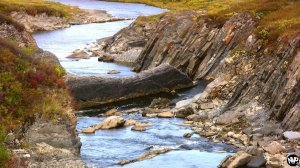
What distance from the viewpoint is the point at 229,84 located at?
188 ft

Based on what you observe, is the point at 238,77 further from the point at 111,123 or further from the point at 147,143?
the point at 147,143

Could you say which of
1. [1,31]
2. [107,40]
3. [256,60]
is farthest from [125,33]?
[1,31]

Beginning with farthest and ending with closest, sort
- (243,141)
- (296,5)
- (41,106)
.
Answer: (296,5) → (243,141) → (41,106)

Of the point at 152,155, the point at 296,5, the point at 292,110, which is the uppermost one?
the point at 296,5

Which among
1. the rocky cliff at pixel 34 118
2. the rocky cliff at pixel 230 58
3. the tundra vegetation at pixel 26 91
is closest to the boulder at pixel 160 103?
the rocky cliff at pixel 230 58

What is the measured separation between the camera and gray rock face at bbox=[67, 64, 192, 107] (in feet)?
188

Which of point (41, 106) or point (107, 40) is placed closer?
point (41, 106)

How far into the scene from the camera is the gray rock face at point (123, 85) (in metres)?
57.3

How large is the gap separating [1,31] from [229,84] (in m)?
25.7

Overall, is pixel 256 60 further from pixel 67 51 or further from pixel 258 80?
pixel 67 51

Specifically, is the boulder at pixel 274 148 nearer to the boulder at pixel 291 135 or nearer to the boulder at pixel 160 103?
the boulder at pixel 291 135

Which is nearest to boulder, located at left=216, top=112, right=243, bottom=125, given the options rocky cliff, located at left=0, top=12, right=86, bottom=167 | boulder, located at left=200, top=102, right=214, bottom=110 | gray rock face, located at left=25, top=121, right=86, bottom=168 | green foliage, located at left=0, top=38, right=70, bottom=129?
boulder, located at left=200, top=102, right=214, bottom=110

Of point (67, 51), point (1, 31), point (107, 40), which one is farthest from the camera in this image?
point (107, 40)

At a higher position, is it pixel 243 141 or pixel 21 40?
pixel 21 40
